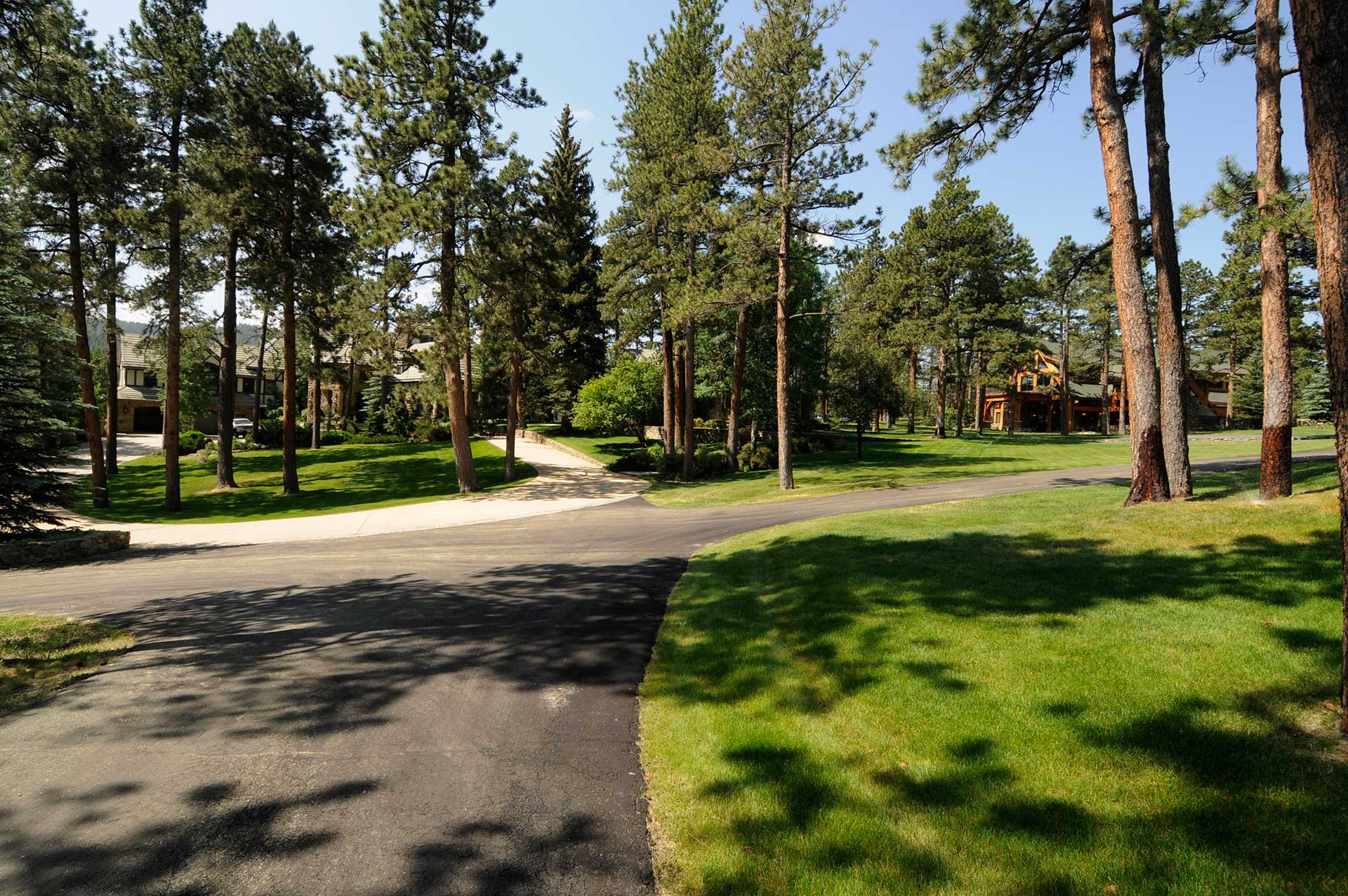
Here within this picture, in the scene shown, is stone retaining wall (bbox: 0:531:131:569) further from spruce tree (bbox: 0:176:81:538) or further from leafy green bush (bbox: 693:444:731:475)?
leafy green bush (bbox: 693:444:731:475)

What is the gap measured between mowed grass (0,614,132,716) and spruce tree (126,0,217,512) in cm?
1564

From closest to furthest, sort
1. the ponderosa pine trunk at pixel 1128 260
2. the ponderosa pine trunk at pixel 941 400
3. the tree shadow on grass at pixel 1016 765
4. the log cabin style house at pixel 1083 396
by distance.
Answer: the tree shadow on grass at pixel 1016 765 < the ponderosa pine trunk at pixel 1128 260 < the ponderosa pine trunk at pixel 941 400 < the log cabin style house at pixel 1083 396

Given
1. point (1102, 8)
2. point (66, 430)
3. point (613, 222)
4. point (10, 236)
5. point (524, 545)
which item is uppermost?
point (613, 222)

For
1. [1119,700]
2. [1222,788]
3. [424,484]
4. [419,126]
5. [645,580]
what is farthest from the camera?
[424,484]

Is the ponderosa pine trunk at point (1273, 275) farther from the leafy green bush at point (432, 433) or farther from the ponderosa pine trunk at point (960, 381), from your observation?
the leafy green bush at point (432, 433)

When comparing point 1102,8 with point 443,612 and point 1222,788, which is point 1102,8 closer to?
point 1222,788

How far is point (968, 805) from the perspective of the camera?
366 centimetres

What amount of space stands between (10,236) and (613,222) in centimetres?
1928

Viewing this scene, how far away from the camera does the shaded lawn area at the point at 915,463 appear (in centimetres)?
2138

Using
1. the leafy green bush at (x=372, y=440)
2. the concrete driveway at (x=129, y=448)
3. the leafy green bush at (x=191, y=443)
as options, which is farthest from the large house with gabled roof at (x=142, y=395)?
the leafy green bush at (x=191, y=443)

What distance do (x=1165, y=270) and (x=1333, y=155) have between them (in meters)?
9.05

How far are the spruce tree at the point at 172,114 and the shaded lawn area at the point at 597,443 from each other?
1767cm

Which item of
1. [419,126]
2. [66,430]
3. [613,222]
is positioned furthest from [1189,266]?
[66,430]

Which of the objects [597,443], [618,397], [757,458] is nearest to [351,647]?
[757,458]
